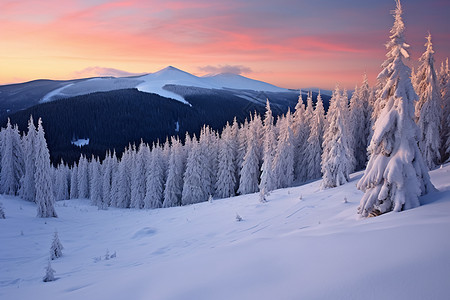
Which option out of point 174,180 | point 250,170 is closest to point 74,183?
point 174,180

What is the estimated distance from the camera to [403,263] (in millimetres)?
3742

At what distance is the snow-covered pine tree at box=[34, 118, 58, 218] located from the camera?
25359 millimetres

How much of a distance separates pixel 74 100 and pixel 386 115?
661 ft

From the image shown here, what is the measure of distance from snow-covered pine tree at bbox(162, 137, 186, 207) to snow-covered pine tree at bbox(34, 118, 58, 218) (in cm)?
2001

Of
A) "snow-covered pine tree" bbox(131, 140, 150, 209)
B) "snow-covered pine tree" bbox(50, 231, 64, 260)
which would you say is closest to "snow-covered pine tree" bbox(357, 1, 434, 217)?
"snow-covered pine tree" bbox(50, 231, 64, 260)

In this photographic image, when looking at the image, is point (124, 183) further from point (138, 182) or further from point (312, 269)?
point (312, 269)

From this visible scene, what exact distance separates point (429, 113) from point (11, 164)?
2142 inches

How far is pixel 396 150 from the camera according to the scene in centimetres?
828

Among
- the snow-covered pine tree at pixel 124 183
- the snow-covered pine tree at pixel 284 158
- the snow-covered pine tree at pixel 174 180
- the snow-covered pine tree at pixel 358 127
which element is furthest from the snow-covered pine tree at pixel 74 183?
the snow-covered pine tree at pixel 358 127

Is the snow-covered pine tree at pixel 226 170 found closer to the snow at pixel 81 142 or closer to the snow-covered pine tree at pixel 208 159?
the snow-covered pine tree at pixel 208 159

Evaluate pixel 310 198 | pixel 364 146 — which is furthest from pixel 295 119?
pixel 310 198

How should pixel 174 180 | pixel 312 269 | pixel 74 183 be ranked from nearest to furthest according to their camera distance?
pixel 312 269
pixel 174 180
pixel 74 183

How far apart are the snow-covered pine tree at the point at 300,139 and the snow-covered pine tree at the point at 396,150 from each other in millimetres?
32713

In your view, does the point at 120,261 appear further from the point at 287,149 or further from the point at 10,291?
the point at 287,149
